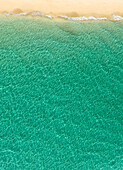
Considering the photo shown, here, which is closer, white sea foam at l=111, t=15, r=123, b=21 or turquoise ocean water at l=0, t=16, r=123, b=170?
turquoise ocean water at l=0, t=16, r=123, b=170

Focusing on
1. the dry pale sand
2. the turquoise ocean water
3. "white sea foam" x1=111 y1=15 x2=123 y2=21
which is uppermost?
the dry pale sand

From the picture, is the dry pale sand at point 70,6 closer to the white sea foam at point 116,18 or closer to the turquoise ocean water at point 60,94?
the white sea foam at point 116,18

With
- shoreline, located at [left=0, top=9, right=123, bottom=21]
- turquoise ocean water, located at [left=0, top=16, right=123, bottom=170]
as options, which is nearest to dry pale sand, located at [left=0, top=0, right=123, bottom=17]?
shoreline, located at [left=0, top=9, right=123, bottom=21]

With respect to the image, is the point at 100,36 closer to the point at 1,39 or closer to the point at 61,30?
the point at 61,30

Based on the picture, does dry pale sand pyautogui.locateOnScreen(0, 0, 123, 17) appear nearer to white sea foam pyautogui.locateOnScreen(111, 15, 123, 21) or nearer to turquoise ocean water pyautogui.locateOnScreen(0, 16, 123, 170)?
white sea foam pyautogui.locateOnScreen(111, 15, 123, 21)

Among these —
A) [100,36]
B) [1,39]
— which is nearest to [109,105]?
[100,36]

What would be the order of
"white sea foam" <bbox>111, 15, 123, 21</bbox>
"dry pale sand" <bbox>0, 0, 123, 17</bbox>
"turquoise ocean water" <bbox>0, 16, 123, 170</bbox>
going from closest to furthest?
"turquoise ocean water" <bbox>0, 16, 123, 170</bbox>, "dry pale sand" <bbox>0, 0, 123, 17</bbox>, "white sea foam" <bbox>111, 15, 123, 21</bbox>

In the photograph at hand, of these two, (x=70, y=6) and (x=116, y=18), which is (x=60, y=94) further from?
(x=116, y=18)
